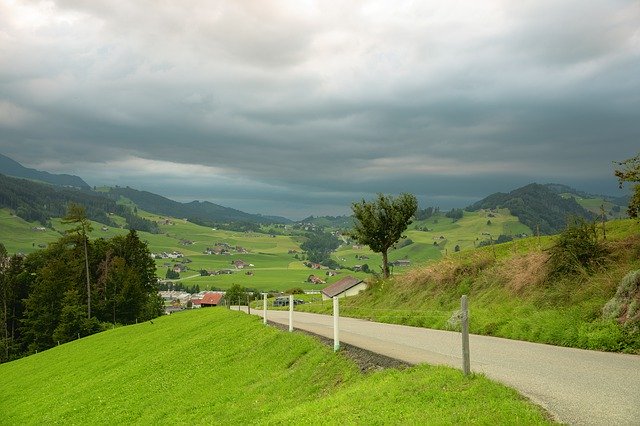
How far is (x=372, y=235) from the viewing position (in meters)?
58.0

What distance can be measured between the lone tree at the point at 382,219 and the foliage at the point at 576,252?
32431mm

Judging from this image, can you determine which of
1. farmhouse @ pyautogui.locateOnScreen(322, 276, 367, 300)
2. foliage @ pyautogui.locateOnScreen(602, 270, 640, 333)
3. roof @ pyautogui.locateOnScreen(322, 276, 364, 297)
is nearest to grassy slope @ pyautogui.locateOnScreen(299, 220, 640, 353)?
foliage @ pyautogui.locateOnScreen(602, 270, 640, 333)

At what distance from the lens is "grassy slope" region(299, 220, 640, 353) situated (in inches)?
712

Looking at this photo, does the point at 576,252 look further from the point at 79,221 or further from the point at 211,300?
the point at 211,300

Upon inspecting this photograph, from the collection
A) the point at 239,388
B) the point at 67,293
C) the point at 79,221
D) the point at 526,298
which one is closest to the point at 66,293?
the point at 67,293

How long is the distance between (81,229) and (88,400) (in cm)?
6208

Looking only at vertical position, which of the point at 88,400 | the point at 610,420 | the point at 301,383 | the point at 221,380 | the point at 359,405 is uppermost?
the point at 610,420

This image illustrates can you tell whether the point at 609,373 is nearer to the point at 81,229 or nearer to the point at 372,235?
the point at 372,235

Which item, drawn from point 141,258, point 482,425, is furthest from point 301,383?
point 141,258

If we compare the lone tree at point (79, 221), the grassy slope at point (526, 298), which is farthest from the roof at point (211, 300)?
the grassy slope at point (526, 298)

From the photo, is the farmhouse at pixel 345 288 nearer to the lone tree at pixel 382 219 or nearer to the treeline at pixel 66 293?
the treeline at pixel 66 293

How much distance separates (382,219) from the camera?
5775cm

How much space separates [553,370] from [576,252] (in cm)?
1334

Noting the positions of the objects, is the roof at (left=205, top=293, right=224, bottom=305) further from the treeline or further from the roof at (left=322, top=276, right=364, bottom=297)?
the treeline
